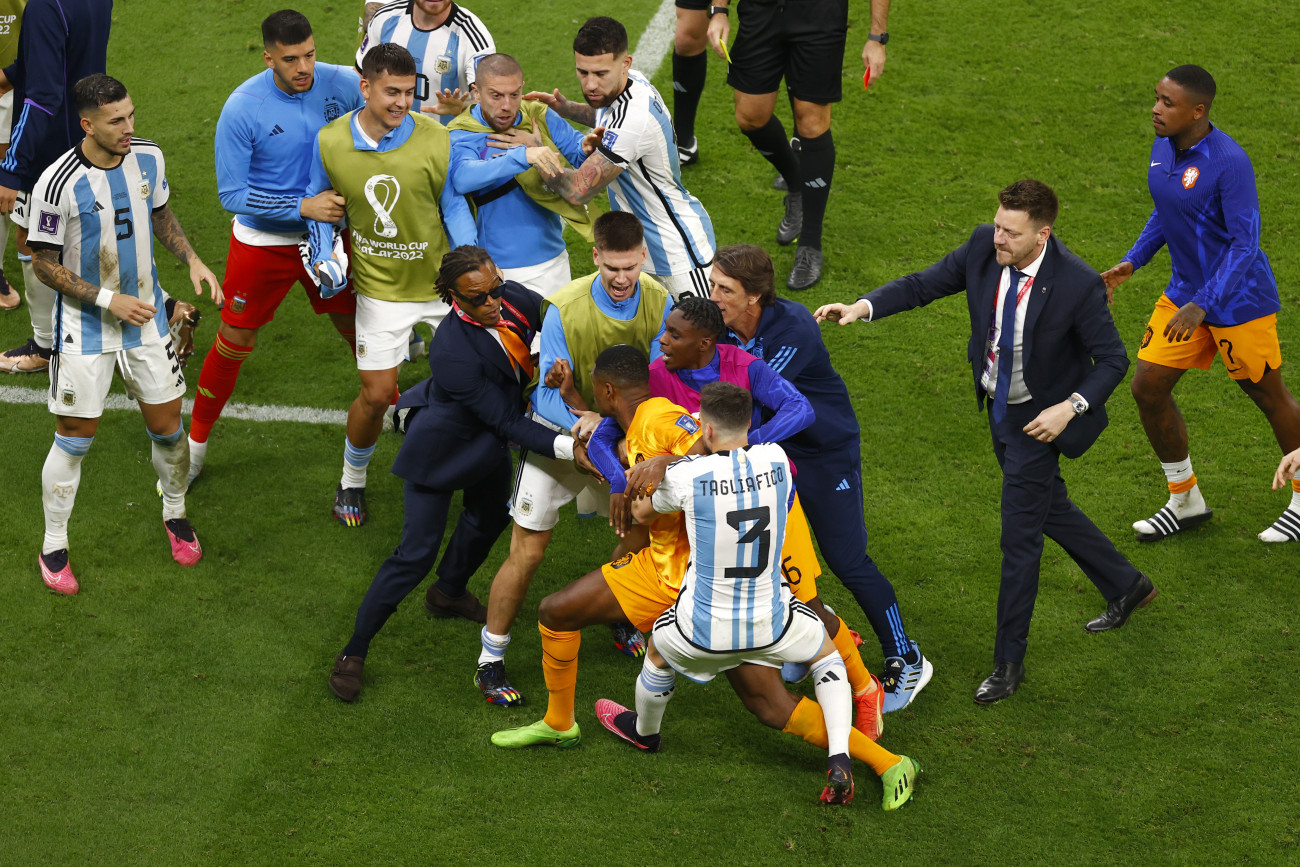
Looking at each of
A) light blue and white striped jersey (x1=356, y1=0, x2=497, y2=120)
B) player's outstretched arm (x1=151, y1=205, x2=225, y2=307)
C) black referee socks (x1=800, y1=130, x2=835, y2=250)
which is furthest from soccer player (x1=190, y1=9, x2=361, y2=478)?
black referee socks (x1=800, y1=130, x2=835, y2=250)

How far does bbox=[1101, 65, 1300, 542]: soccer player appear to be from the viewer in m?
5.62

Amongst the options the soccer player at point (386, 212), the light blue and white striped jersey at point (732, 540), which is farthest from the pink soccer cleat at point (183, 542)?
the light blue and white striped jersey at point (732, 540)

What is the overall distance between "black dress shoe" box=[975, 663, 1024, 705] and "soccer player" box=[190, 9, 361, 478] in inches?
139

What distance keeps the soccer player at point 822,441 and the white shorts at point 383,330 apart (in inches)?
75.7

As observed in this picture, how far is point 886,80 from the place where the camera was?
32.3 feet

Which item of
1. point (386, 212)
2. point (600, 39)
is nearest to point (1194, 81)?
point (600, 39)

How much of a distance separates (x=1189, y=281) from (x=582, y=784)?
12.1 ft

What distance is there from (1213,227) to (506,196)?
3.27 metres

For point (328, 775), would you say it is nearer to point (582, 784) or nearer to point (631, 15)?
point (582, 784)

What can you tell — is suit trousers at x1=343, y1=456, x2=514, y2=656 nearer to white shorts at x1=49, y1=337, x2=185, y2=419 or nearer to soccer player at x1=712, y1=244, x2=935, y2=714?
soccer player at x1=712, y1=244, x2=935, y2=714

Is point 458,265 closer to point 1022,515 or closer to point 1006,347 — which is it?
point 1006,347

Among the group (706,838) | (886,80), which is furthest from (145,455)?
(886,80)

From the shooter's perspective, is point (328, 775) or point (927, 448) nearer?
point (328, 775)

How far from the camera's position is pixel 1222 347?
6.00 m
